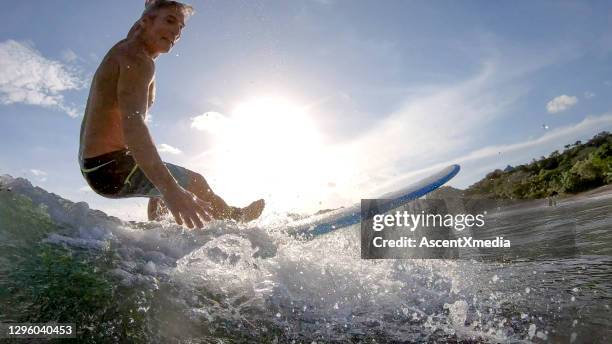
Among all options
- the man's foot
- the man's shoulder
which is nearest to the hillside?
the man's foot

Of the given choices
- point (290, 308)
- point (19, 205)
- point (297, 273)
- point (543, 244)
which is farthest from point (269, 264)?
point (543, 244)

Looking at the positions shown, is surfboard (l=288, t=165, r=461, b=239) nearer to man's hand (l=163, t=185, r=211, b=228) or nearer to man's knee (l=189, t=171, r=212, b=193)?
man's knee (l=189, t=171, r=212, b=193)

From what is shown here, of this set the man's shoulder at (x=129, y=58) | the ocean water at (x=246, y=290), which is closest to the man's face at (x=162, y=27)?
the man's shoulder at (x=129, y=58)

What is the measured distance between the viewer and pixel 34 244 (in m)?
2.59

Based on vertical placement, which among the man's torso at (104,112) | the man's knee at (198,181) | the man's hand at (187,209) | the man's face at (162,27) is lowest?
the man's hand at (187,209)

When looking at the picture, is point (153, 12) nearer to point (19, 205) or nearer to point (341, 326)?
point (19, 205)

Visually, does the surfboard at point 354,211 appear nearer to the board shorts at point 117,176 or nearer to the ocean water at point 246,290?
the ocean water at point 246,290

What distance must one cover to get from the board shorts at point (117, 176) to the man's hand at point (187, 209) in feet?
5.64

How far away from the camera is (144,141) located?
8.68 ft

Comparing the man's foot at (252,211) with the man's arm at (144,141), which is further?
the man's foot at (252,211)

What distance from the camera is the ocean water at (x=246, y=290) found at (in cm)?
212

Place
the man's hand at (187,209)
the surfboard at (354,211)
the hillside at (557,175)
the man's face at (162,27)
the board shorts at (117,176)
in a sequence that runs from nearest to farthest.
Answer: the man's hand at (187,209) → the man's face at (162,27) → the board shorts at (117,176) → the surfboard at (354,211) → the hillside at (557,175)

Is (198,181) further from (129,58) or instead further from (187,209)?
(187,209)

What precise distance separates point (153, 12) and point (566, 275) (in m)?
4.64
